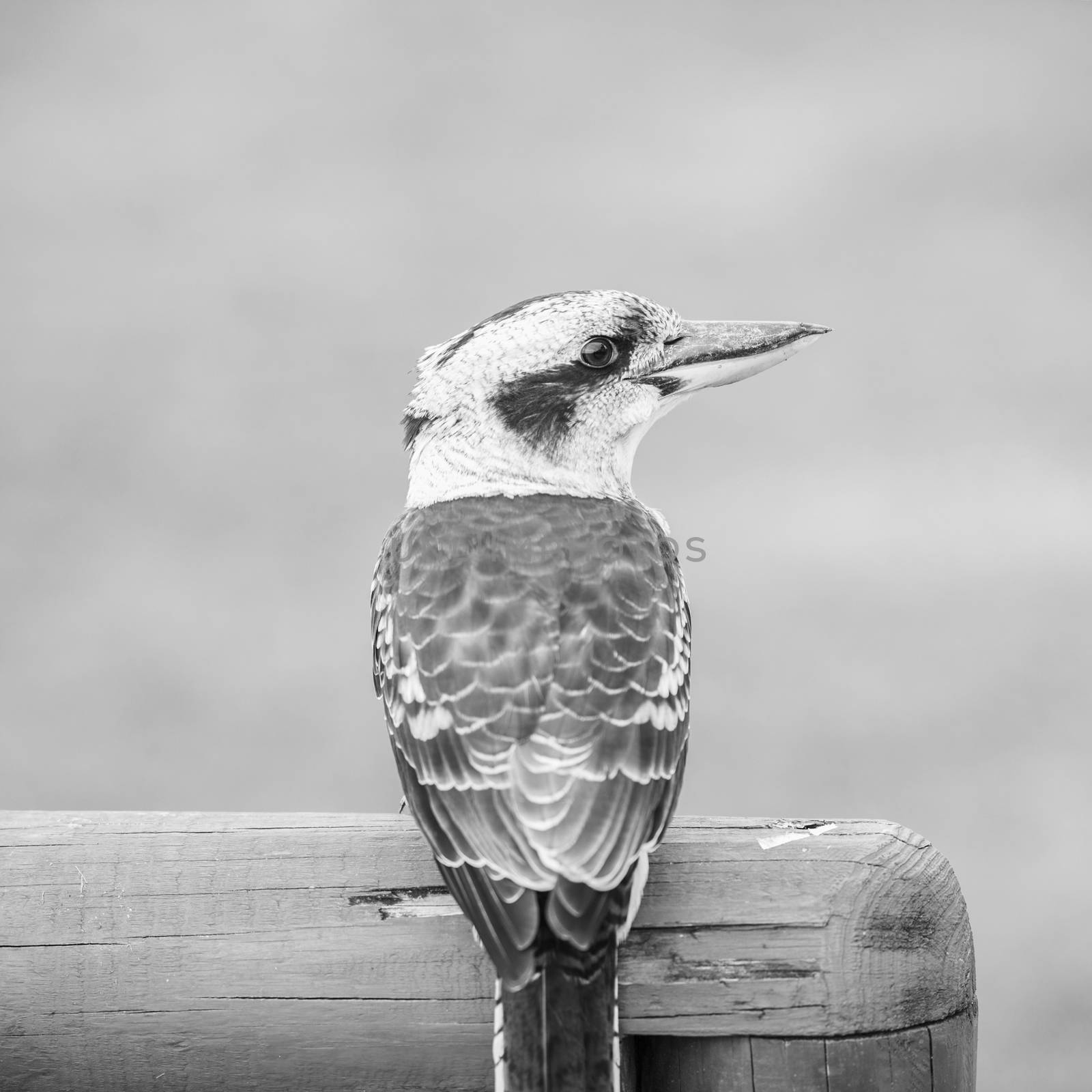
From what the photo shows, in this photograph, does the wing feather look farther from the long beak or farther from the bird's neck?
the long beak

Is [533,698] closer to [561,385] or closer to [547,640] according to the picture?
[547,640]

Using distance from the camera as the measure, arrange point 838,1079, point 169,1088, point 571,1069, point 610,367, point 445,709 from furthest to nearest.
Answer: point 610,367, point 445,709, point 169,1088, point 838,1079, point 571,1069

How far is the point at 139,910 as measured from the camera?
1898mm

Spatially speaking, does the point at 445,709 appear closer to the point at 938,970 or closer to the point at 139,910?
the point at 139,910

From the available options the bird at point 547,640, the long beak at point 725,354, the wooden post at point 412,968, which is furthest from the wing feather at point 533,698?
the long beak at point 725,354

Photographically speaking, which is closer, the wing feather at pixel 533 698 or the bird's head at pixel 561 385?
the wing feather at pixel 533 698

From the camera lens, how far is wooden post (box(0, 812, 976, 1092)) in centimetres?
177

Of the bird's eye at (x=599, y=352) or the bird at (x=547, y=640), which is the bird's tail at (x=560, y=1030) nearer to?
the bird at (x=547, y=640)

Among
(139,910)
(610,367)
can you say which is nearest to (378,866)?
(139,910)

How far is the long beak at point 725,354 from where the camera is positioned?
9.09 ft

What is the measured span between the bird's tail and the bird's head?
1183 mm

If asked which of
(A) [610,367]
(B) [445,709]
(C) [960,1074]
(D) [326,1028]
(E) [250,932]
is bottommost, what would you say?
(C) [960,1074]

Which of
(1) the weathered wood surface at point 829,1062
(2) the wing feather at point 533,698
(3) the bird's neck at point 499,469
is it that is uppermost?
(3) the bird's neck at point 499,469

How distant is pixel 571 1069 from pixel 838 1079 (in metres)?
0.40
